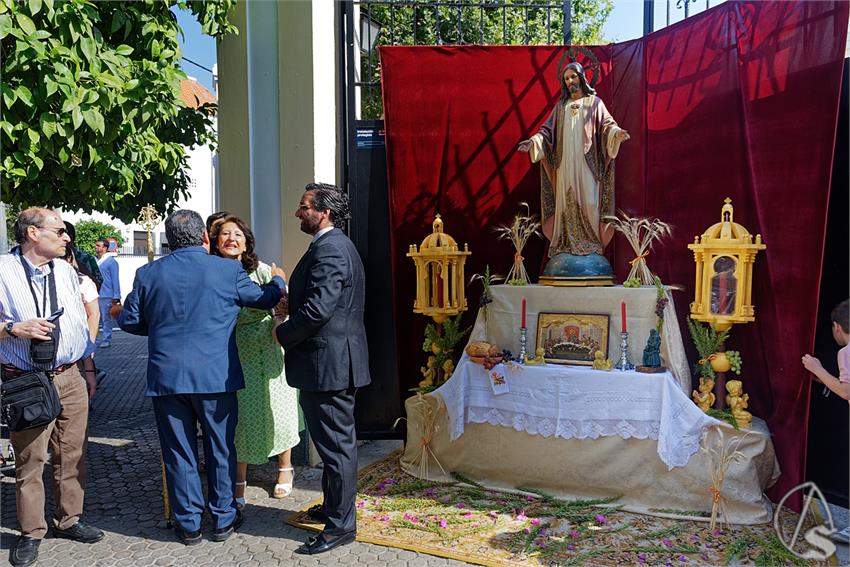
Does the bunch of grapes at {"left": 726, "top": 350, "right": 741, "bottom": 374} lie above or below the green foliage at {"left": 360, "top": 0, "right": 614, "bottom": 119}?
below

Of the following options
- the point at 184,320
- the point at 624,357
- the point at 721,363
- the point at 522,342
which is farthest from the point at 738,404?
the point at 184,320

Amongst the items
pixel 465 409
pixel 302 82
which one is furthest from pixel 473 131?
pixel 465 409

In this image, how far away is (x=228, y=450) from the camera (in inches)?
140

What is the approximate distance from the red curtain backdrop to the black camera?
252cm

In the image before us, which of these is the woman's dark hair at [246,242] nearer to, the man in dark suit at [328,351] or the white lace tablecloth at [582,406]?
the man in dark suit at [328,351]

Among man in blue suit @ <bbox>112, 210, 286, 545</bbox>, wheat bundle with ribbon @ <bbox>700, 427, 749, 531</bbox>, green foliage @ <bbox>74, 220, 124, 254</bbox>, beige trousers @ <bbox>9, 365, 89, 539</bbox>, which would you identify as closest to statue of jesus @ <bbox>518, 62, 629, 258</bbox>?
wheat bundle with ribbon @ <bbox>700, 427, 749, 531</bbox>

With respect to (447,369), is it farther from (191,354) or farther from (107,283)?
(107,283)

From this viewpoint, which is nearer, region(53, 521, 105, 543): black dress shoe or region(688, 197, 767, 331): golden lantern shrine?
region(53, 521, 105, 543): black dress shoe

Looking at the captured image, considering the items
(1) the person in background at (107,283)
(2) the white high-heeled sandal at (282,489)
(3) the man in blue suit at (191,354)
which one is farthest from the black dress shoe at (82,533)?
(1) the person in background at (107,283)

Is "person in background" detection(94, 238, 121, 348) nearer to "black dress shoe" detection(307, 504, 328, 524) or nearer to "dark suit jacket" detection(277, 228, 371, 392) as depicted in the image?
"black dress shoe" detection(307, 504, 328, 524)

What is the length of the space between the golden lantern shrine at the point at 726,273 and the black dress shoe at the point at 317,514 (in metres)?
2.60

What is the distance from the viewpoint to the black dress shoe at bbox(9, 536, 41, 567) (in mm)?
3203

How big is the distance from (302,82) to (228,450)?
2.73 m

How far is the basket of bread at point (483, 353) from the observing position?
4.21 m
